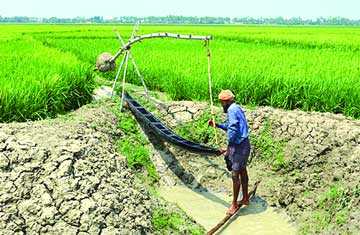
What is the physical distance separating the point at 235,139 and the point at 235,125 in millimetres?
175

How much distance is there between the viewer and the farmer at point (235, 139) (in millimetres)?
5637

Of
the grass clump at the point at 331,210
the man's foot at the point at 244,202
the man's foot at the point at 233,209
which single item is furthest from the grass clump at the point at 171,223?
the grass clump at the point at 331,210

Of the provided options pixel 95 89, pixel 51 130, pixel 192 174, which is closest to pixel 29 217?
pixel 51 130

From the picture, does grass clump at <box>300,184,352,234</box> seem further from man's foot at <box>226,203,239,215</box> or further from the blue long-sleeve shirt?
the blue long-sleeve shirt

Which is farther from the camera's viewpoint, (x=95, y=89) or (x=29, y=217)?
(x=95, y=89)

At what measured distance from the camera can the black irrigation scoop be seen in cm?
629

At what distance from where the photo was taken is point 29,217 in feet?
14.4

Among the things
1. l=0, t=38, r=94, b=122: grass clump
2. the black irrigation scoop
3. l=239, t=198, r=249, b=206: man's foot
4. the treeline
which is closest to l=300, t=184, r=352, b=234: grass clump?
l=239, t=198, r=249, b=206: man's foot

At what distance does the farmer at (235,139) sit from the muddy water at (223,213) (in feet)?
0.60

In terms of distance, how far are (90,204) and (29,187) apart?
0.55m

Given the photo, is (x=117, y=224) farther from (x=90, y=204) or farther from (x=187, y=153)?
(x=187, y=153)

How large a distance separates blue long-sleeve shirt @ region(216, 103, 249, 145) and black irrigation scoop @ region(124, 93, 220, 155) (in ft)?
1.40

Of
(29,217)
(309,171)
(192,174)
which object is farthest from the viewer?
(192,174)

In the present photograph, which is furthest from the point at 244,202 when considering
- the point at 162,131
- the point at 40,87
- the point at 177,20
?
the point at 177,20
